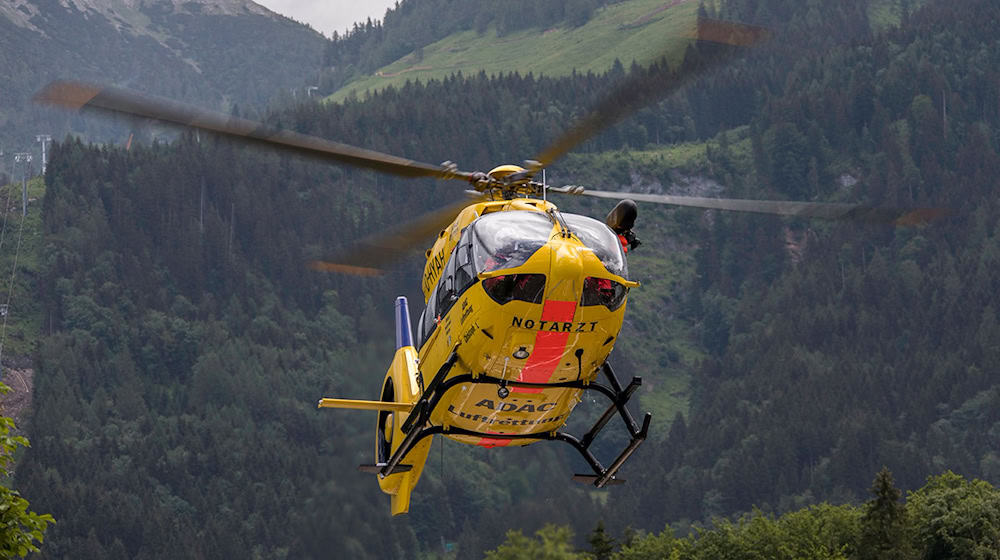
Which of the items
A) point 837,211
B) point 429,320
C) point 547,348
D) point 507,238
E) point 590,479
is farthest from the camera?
point 590,479

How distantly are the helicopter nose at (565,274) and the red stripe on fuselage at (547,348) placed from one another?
0.13 metres

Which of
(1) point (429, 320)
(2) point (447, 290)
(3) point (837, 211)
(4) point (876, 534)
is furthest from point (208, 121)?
(4) point (876, 534)

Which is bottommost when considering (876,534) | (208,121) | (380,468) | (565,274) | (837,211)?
(876,534)

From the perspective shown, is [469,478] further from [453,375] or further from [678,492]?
[453,375]

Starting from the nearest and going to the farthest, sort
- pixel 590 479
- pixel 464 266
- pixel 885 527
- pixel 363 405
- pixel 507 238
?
pixel 507 238, pixel 464 266, pixel 363 405, pixel 590 479, pixel 885 527

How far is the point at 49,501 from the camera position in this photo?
140250 mm

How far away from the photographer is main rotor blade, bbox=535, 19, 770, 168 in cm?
2577

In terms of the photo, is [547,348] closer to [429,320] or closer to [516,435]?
[516,435]

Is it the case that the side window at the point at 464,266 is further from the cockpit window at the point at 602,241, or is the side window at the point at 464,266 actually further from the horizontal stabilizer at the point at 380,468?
the horizontal stabilizer at the point at 380,468

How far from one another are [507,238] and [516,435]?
4446mm

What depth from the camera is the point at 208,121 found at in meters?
25.4

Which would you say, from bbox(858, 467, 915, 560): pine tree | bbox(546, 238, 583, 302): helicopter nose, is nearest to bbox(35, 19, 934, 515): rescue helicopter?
bbox(546, 238, 583, 302): helicopter nose

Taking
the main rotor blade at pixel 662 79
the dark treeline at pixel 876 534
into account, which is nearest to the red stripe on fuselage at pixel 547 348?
the main rotor blade at pixel 662 79

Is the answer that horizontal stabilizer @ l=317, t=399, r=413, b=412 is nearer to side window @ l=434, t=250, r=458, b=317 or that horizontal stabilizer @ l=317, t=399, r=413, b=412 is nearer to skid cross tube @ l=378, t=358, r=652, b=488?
skid cross tube @ l=378, t=358, r=652, b=488
